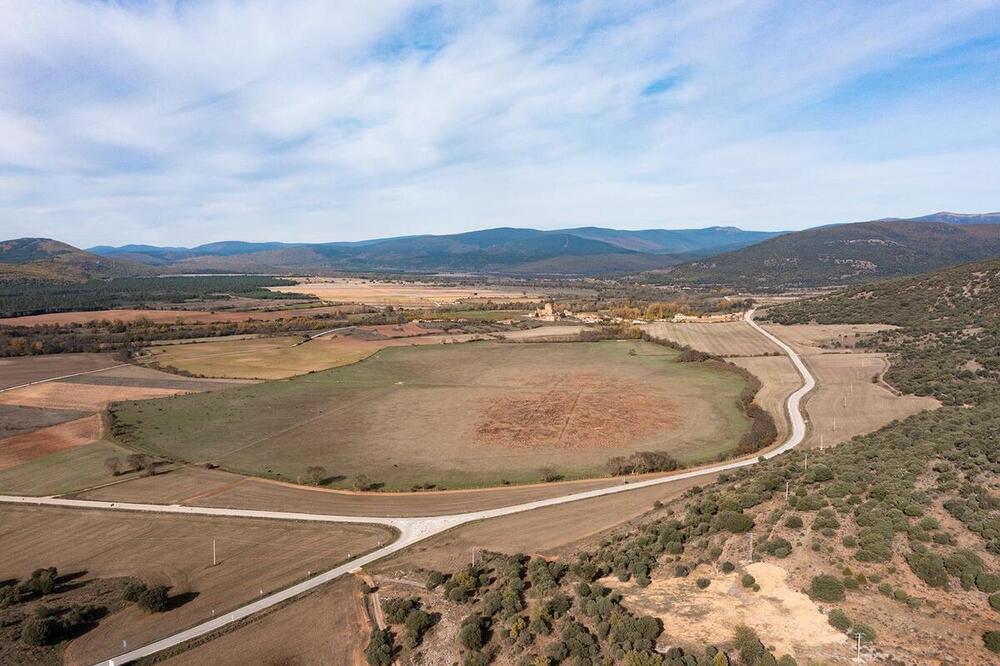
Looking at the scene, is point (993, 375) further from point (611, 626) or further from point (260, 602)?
point (260, 602)

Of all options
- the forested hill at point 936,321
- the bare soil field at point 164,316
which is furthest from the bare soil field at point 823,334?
the bare soil field at point 164,316

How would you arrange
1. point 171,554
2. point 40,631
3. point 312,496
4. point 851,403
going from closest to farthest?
point 40,631, point 171,554, point 312,496, point 851,403

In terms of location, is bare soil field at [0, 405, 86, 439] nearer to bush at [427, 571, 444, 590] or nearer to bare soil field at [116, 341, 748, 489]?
bare soil field at [116, 341, 748, 489]

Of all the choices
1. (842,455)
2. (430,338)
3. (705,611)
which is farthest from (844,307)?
(705,611)

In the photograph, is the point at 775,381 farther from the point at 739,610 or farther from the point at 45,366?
the point at 45,366

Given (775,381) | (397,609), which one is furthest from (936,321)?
(397,609)

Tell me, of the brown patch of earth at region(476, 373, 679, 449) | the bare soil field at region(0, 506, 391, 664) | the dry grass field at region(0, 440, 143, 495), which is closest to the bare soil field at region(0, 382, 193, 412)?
the dry grass field at region(0, 440, 143, 495)
